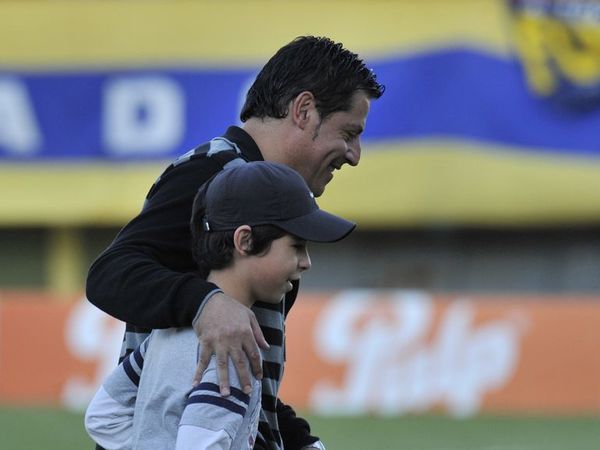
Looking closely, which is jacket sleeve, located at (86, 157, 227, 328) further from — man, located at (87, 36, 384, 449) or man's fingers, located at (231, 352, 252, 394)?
man's fingers, located at (231, 352, 252, 394)

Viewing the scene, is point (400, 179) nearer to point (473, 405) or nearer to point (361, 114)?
point (473, 405)

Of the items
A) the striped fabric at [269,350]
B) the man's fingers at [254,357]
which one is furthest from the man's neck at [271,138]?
the man's fingers at [254,357]

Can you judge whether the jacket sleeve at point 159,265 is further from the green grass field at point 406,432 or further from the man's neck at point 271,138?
the green grass field at point 406,432

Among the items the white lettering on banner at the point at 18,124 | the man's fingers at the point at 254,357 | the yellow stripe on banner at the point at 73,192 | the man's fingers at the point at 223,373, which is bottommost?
the man's fingers at the point at 223,373

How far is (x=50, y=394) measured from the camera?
13.6 metres

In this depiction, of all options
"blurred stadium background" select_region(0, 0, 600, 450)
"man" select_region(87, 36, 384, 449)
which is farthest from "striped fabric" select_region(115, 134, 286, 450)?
"blurred stadium background" select_region(0, 0, 600, 450)

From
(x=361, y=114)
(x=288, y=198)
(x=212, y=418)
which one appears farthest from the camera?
(x=361, y=114)

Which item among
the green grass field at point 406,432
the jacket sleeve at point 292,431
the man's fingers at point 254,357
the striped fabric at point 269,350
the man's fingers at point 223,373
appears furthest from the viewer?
the green grass field at point 406,432

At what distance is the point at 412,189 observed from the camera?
17891 millimetres

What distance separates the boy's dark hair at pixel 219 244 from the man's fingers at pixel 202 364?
221mm

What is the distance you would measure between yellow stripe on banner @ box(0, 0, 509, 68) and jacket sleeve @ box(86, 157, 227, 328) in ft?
48.3

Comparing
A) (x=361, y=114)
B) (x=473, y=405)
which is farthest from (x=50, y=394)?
(x=361, y=114)

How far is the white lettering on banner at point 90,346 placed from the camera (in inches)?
533

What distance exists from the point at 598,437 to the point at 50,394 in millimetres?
5179
